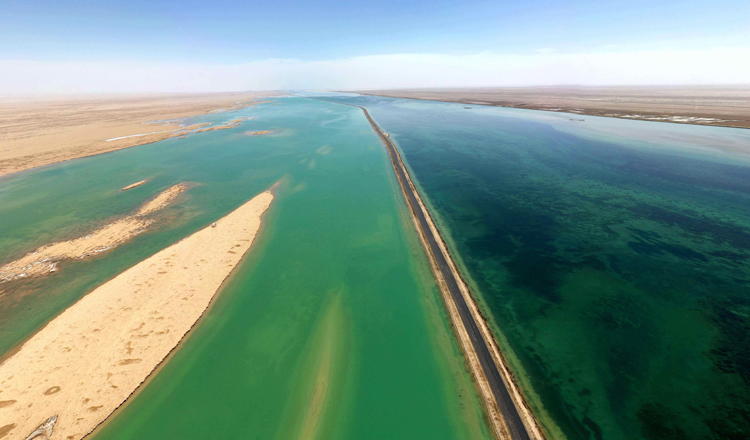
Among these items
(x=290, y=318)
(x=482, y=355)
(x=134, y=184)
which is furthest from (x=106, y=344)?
(x=134, y=184)

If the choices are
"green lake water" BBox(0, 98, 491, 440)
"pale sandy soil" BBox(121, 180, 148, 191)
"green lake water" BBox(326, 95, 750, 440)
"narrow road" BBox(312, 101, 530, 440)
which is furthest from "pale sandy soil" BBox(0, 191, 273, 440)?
Result: "pale sandy soil" BBox(121, 180, 148, 191)

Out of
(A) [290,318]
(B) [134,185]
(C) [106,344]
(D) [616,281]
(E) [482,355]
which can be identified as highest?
(B) [134,185]

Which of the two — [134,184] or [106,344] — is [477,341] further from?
[134,184]

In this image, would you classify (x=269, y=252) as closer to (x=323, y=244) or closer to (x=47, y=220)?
(x=323, y=244)

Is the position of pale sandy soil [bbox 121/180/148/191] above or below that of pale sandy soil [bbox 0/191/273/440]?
above

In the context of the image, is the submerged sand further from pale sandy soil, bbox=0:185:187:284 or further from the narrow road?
the narrow road

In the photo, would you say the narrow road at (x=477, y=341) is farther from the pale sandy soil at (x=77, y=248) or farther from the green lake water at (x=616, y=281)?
the pale sandy soil at (x=77, y=248)
